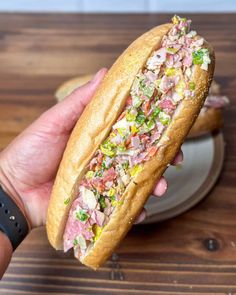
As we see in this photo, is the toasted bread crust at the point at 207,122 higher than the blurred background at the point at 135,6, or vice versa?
the blurred background at the point at 135,6

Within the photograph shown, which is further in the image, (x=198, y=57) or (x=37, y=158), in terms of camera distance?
(x=37, y=158)

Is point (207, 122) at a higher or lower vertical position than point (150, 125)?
lower

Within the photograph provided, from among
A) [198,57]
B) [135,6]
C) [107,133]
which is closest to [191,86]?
[198,57]

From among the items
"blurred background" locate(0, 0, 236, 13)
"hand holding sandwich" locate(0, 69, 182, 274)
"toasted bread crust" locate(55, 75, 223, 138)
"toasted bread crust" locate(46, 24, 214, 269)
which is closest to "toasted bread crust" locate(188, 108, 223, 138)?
"toasted bread crust" locate(55, 75, 223, 138)

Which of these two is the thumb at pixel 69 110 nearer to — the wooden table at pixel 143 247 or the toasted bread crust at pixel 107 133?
the toasted bread crust at pixel 107 133

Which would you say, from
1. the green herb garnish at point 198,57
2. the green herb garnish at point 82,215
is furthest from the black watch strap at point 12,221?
the green herb garnish at point 198,57

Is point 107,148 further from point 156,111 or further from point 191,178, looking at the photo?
point 191,178

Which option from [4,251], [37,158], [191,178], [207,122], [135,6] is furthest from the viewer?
[135,6]
